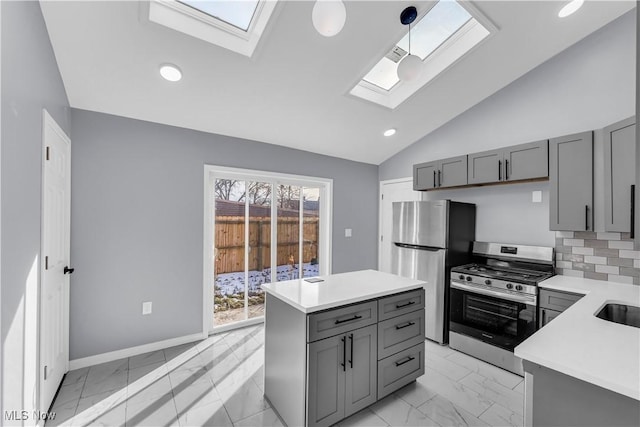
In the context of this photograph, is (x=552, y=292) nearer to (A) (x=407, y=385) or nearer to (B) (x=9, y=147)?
(A) (x=407, y=385)

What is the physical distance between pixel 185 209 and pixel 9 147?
1773 mm

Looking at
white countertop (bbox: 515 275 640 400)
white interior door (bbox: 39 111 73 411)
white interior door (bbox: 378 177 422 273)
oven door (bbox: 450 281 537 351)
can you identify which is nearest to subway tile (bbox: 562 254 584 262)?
oven door (bbox: 450 281 537 351)

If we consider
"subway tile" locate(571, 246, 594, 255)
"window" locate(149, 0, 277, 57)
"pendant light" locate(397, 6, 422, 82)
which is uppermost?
"window" locate(149, 0, 277, 57)

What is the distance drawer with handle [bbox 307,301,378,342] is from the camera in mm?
1702

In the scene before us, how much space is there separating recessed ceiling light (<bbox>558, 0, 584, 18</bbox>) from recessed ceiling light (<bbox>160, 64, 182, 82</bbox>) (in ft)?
10.6

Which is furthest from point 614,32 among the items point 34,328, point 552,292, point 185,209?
point 34,328

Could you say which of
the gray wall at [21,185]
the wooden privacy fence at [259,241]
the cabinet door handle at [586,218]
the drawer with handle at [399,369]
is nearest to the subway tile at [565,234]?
the cabinet door handle at [586,218]

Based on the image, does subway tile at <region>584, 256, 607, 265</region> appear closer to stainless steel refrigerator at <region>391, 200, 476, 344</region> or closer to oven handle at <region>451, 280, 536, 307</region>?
oven handle at <region>451, 280, 536, 307</region>

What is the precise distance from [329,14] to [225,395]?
8.64 feet

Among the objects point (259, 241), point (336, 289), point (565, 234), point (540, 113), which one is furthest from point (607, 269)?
point (259, 241)

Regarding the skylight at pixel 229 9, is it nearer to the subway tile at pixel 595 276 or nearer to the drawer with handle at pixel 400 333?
the drawer with handle at pixel 400 333

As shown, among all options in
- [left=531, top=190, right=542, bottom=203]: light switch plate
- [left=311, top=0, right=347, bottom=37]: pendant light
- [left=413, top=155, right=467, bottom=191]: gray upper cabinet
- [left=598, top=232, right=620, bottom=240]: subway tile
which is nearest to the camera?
[left=311, top=0, right=347, bottom=37]: pendant light

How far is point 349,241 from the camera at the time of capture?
445cm

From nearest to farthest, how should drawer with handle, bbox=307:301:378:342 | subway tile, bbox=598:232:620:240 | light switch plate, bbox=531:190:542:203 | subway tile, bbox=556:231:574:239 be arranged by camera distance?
drawer with handle, bbox=307:301:378:342 < subway tile, bbox=598:232:620:240 < subway tile, bbox=556:231:574:239 < light switch plate, bbox=531:190:542:203
